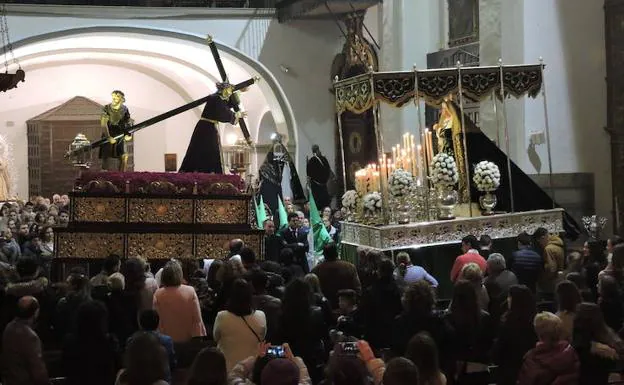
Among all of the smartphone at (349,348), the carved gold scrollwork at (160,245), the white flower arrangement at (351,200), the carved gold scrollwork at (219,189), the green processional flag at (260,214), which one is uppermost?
the carved gold scrollwork at (219,189)

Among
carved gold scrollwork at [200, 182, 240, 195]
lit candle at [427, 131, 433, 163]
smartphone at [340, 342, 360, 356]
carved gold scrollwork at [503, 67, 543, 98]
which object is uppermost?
carved gold scrollwork at [503, 67, 543, 98]

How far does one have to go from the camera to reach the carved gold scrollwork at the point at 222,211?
13055 mm

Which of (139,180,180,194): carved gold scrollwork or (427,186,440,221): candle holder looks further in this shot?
(427,186,440,221): candle holder

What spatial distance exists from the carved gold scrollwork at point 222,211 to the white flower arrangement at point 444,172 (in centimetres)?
289

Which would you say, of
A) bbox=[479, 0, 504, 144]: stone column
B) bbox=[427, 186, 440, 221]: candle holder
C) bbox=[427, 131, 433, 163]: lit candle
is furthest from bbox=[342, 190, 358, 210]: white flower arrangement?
bbox=[479, 0, 504, 144]: stone column

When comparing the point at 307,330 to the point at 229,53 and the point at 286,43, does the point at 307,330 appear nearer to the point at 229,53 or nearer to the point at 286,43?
the point at 229,53

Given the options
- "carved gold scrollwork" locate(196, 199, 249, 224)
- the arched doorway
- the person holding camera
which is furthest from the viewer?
the arched doorway

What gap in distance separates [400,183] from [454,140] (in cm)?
209

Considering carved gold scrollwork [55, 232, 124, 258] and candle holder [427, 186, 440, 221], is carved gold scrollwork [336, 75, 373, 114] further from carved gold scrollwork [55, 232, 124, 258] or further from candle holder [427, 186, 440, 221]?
carved gold scrollwork [55, 232, 124, 258]

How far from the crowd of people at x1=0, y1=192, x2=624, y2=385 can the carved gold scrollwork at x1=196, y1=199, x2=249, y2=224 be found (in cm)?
365

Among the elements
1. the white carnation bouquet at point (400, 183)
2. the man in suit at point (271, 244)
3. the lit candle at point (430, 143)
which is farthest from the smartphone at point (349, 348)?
the lit candle at point (430, 143)

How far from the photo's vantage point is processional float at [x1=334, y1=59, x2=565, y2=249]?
13570 millimetres

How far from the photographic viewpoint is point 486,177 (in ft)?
47.2

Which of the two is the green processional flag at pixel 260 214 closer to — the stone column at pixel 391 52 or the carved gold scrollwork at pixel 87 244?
the carved gold scrollwork at pixel 87 244
